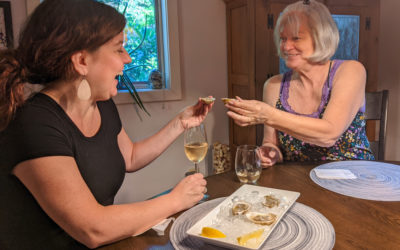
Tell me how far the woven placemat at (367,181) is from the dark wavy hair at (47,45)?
0.91 meters

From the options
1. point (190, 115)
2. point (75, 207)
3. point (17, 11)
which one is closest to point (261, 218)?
point (75, 207)

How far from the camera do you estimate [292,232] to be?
816 mm

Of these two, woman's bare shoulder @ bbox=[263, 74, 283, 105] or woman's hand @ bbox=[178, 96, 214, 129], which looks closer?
woman's hand @ bbox=[178, 96, 214, 129]

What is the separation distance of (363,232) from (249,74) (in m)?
2.12

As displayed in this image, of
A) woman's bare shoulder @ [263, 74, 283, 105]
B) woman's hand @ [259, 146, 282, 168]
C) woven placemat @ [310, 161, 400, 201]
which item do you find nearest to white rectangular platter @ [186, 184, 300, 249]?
woven placemat @ [310, 161, 400, 201]

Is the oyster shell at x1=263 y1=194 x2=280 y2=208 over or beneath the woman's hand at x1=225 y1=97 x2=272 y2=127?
beneath

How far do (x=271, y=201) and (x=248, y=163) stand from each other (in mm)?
227

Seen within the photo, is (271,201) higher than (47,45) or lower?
lower

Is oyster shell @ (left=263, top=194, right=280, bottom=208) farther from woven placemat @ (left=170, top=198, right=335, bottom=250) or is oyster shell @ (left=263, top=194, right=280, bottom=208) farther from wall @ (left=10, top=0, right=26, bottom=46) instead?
wall @ (left=10, top=0, right=26, bottom=46)

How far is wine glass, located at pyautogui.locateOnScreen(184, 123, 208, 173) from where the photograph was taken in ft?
3.69

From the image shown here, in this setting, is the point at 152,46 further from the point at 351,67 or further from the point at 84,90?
the point at 84,90

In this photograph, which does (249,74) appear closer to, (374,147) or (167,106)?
(167,106)

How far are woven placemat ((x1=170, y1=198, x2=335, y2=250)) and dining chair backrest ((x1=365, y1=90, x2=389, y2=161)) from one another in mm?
1164

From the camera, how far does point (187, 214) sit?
0.94 m
